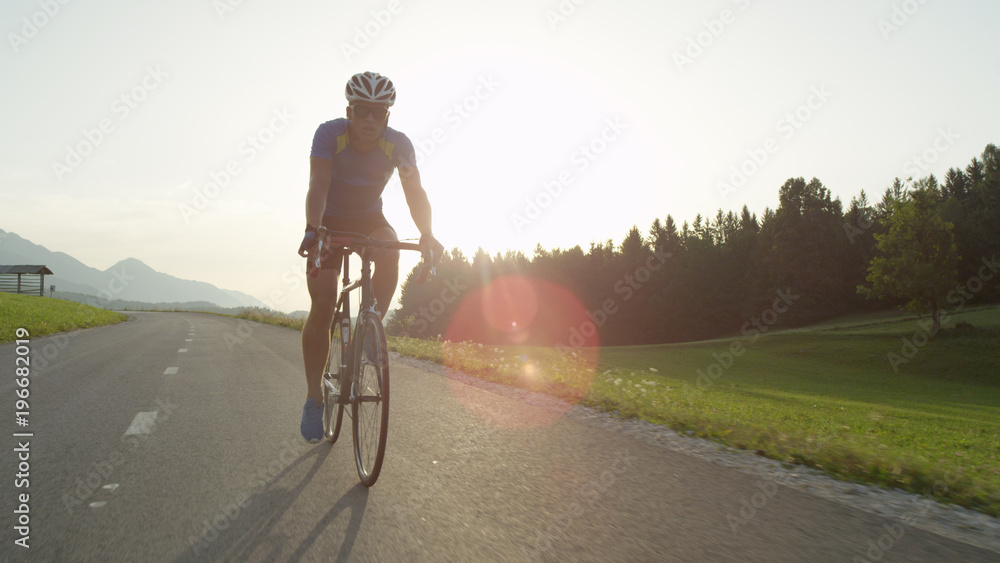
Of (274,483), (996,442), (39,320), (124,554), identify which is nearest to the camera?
(124,554)

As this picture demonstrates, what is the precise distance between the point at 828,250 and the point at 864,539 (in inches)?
3246

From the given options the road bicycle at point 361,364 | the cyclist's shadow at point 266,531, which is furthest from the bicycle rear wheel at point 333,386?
the cyclist's shadow at point 266,531

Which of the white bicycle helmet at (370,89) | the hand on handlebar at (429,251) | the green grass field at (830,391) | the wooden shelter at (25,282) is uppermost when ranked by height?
the wooden shelter at (25,282)

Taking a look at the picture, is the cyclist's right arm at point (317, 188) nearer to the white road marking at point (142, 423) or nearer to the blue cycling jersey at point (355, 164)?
the blue cycling jersey at point (355, 164)

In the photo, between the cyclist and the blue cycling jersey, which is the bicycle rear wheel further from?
the blue cycling jersey

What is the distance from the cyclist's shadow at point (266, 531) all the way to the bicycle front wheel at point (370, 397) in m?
0.17

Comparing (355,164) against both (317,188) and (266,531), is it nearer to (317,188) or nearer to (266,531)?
(317,188)

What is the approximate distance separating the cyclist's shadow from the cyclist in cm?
101

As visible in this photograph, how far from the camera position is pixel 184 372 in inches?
334

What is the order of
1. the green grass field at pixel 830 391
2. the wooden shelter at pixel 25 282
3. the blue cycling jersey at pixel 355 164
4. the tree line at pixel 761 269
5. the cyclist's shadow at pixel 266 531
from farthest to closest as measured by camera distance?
the tree line at pixel 761 269 → the wooden shelter at pixel 25 282 → the green grass field at pixel 830 391 → the blue cycling jersey at pixel 355 164 → the cyclist's shadow at pixel 266 531

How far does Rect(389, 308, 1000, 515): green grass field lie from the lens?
13.4 feet

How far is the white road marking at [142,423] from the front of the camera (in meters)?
4.48

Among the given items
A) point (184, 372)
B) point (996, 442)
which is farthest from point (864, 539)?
point (996, 442)

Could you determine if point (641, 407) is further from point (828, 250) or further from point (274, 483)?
point (828, 250)
